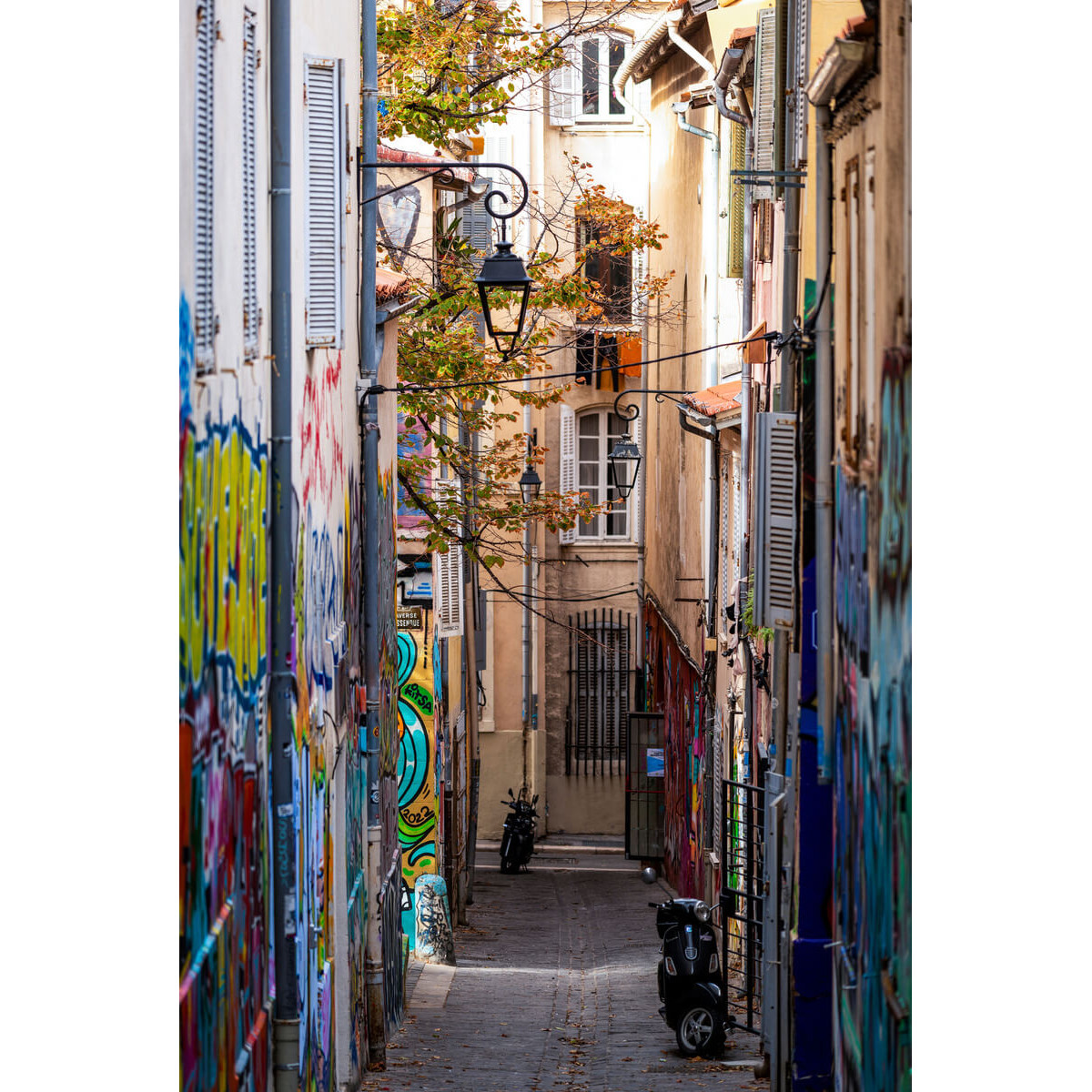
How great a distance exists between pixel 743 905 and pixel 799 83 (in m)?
8.39

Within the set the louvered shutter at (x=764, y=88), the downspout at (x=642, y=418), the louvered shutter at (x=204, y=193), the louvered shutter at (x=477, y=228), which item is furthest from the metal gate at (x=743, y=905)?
the downspout at (x=642, y=418)

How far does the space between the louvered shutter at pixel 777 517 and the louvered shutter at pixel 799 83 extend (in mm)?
1771

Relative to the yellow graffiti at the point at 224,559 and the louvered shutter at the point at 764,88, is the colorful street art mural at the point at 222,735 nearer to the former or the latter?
the yellow graffiti at the point at 224,559

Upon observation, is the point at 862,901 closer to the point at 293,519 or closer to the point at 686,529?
the point at 293,519

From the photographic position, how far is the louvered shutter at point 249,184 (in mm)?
7293

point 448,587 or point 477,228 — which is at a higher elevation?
point 477,228

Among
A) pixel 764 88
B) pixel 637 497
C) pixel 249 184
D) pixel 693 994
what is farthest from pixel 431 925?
pixel 637 497

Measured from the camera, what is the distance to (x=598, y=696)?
3130 cm

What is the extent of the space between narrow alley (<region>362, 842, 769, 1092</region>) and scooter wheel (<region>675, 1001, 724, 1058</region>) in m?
0.10

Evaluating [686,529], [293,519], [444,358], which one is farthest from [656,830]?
[293,519]

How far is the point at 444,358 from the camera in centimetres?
1764

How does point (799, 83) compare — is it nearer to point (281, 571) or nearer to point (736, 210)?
point (281, 571)

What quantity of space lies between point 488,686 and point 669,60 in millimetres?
11352

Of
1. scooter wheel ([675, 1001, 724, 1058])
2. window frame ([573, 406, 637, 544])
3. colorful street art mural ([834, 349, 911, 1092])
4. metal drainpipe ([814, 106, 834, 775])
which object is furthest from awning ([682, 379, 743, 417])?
window frame ([573, 406, 637, 544])
